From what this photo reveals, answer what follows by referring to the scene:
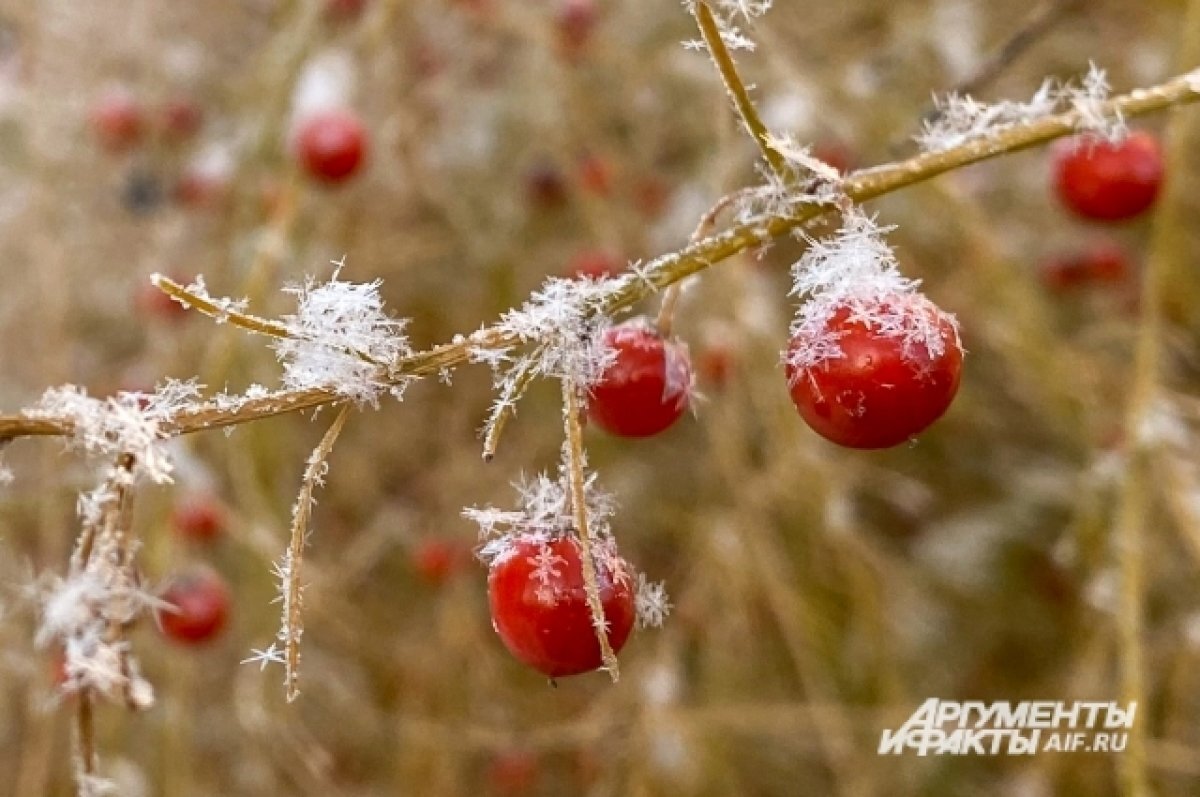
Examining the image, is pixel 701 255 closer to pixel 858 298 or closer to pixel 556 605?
pixel 858 298

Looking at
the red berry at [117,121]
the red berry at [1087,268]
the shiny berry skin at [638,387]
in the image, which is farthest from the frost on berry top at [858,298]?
the red berry at [117,121]

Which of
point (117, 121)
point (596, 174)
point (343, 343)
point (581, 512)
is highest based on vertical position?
point (117, 121)

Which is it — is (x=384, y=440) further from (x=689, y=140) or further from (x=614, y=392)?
(x=614, y=392)

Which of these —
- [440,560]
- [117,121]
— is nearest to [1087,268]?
[440,560]

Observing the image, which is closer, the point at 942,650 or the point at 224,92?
the point at 942,650

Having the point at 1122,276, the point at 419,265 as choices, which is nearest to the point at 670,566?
the point at 419,265
